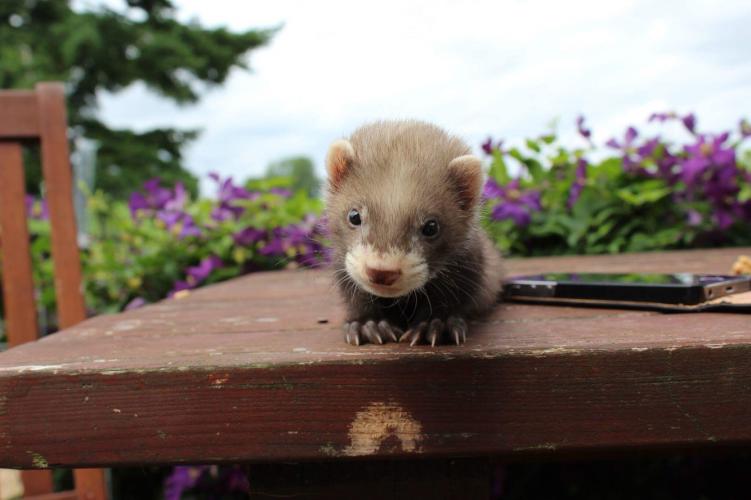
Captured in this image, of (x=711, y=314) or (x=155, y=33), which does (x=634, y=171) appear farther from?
(x=155, y=33)

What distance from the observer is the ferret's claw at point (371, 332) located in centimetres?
95

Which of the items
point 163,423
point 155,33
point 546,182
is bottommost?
point 163,423

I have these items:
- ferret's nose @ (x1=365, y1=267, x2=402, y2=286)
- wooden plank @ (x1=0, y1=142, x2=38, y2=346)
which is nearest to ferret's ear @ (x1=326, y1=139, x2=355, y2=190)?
ferret's nose @ (x1=365, y1=267, x2=402, y2=286)

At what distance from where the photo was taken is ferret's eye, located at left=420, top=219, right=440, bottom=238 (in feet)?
3.21

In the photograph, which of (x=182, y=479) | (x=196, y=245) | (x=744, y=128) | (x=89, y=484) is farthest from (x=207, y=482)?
(x=744, y=128)

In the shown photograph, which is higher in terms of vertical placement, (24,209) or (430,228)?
(24,209)

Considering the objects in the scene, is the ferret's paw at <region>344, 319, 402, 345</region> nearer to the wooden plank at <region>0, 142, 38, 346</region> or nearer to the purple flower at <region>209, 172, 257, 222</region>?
the wooden plank at <region>0, 142, 38, 346</region>

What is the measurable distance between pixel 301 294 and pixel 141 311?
1.35 feet

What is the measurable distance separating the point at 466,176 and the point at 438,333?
0.29 meters

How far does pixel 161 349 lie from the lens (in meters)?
0.94

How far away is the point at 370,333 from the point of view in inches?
37.7

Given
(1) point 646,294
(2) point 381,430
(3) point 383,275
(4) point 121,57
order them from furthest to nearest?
1. (4) point 121,57
2. (1) point 646,294
3. (3) point 383,275
4. (2) point 381,430

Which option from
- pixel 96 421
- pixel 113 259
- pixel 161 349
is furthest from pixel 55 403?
pixel 113 259

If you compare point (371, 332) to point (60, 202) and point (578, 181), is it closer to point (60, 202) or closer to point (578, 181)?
point (60, 202)
